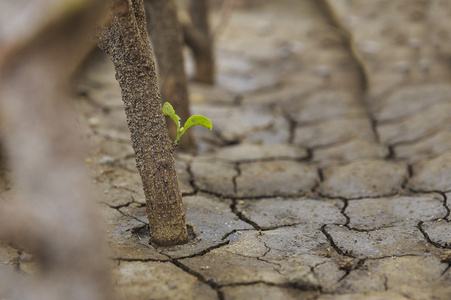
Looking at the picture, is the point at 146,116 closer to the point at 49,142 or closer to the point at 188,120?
the point at 188,120

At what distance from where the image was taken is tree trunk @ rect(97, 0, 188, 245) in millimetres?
1828

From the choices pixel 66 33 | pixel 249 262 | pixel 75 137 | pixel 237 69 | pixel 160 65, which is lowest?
pixel 237 69

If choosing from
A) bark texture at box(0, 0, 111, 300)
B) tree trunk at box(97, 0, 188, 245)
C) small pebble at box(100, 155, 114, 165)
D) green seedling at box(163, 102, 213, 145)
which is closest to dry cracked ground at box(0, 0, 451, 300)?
small pebble at box(100, 155, 114, 165)

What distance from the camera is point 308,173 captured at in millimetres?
3104

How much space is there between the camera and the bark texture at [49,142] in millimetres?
658

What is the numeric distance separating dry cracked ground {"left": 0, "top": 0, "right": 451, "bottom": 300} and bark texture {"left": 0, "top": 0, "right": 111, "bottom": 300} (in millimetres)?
894

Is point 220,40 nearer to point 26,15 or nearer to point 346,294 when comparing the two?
point 346,294

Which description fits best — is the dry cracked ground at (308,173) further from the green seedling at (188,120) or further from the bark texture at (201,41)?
the green seedling at (188,120)

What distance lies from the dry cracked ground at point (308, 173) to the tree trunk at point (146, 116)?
0.14 metres

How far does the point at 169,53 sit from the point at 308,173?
123 cm

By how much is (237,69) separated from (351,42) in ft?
4.57

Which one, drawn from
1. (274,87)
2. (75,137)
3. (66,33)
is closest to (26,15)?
(66,33)

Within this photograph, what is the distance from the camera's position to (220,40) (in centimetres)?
652

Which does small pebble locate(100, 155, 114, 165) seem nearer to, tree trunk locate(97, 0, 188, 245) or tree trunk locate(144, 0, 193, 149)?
tree trunk locate(144, 0, 193, 149)
